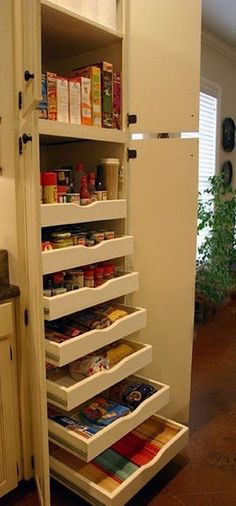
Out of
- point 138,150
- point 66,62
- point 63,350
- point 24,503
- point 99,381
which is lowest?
point 24,503

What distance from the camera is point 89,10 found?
4.97ft

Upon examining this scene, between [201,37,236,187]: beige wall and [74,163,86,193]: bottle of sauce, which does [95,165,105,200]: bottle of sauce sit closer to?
[74,163,86,193]: bottle of sauce

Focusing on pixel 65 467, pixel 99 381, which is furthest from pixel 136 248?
pixel 65 467

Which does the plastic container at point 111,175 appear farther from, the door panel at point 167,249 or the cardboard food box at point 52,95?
the cardboard food box at point 52,95

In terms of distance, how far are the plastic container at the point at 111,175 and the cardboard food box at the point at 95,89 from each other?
151 millimetres

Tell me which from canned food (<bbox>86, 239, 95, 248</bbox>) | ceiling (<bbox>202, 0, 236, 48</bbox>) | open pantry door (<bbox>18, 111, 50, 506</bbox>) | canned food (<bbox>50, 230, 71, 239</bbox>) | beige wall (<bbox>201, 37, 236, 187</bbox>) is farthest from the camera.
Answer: beige wall (<bbox>201, 37, 236, 187</bbox>)

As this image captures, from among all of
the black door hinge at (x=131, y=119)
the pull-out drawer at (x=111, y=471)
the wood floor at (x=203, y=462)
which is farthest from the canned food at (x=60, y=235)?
the wood floor at (x=203, y=462)

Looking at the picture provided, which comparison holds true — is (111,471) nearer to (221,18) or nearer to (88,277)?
(88,277)

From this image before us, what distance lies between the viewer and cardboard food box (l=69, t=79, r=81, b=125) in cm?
147

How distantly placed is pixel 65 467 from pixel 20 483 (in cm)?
32

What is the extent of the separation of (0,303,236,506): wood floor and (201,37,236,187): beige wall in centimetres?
263

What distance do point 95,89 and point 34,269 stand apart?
29.3 inches

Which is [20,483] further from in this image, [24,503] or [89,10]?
[89,10]

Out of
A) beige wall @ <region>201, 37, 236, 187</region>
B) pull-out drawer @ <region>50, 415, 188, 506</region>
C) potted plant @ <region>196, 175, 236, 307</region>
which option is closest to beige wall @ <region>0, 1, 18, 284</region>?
pull-out drawer @ <region>50, 415, 188, 506</region>
